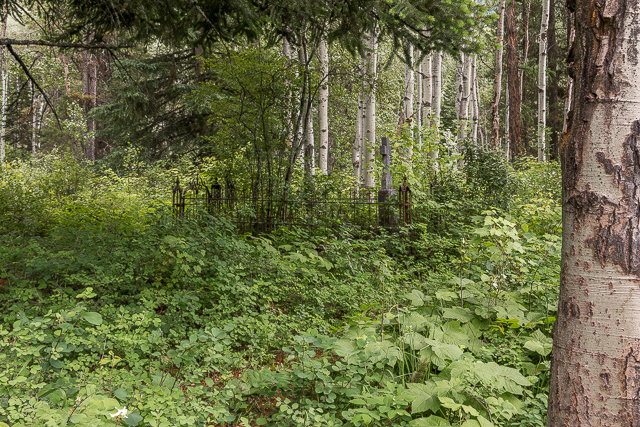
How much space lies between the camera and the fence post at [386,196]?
24.9 ft

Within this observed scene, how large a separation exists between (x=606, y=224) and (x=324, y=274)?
4055 millimetres

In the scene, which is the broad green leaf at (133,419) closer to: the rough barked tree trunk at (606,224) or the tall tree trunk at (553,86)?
the rough barked tree trunk at (606,224)

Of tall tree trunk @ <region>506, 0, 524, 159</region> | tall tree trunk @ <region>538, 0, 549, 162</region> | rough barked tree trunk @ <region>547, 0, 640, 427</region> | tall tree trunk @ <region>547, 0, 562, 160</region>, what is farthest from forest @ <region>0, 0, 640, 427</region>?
tall tree trunk @ <region>547, 0, 562, 160</region>

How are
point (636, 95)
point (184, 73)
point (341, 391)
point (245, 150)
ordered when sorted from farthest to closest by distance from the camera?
point (184, 73) < point (245, 150) < point (341, 391) < point (636, 95)

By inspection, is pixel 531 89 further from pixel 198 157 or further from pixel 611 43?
pixel 611 43

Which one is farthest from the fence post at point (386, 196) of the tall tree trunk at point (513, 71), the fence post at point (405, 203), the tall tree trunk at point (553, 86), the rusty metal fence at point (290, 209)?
the tall tree trunk at point (553, 86)

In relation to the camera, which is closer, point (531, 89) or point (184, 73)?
point (184, 73)

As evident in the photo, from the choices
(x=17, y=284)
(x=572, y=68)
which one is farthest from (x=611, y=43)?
(x=17, y=284)

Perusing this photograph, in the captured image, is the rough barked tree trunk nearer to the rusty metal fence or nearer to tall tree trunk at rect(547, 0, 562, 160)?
the rusty metal fence

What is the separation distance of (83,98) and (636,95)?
2005cm

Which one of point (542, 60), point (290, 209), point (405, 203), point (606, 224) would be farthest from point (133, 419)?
point (542, 60)

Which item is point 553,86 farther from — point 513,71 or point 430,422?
point 430,422

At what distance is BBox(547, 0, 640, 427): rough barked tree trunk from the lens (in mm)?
1555

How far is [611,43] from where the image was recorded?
1.57 m
